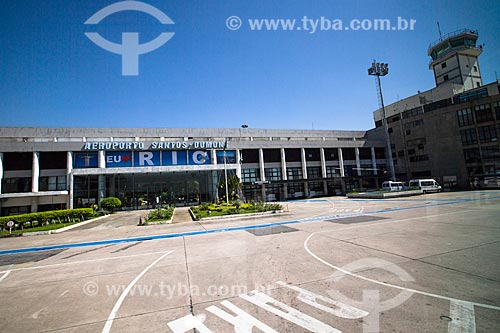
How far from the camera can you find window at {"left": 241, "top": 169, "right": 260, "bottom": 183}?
46084 mm

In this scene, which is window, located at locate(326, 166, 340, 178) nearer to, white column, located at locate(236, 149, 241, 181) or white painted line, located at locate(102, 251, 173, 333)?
white column, located at locate(236, 149, 241, 181)

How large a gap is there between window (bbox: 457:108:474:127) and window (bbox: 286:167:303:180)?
3258cm

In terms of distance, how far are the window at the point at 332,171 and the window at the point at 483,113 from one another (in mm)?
26578

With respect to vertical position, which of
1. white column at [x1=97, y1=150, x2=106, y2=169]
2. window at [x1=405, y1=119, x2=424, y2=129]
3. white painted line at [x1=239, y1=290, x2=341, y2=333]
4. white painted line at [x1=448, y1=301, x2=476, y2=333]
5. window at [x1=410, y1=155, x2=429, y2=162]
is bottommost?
white painted line at [x1=448, y1=301, x2=476, y2=333]

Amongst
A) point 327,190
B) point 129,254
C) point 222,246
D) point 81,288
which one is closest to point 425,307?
point 222,246

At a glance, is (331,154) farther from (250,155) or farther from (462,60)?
(462,60)

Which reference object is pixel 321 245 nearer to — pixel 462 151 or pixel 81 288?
pixel 81 288

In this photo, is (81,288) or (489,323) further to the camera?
(81,288)

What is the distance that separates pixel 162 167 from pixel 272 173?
71.0 feet

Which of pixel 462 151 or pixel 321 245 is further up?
pixel 462 151

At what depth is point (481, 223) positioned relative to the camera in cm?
1194

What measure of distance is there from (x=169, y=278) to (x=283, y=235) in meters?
6.77

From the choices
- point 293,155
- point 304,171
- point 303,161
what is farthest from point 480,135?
point 293,155

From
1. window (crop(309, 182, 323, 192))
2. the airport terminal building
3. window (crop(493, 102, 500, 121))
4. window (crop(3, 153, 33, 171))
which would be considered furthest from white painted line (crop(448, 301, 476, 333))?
window (crop(493, 102, 500, 121))
